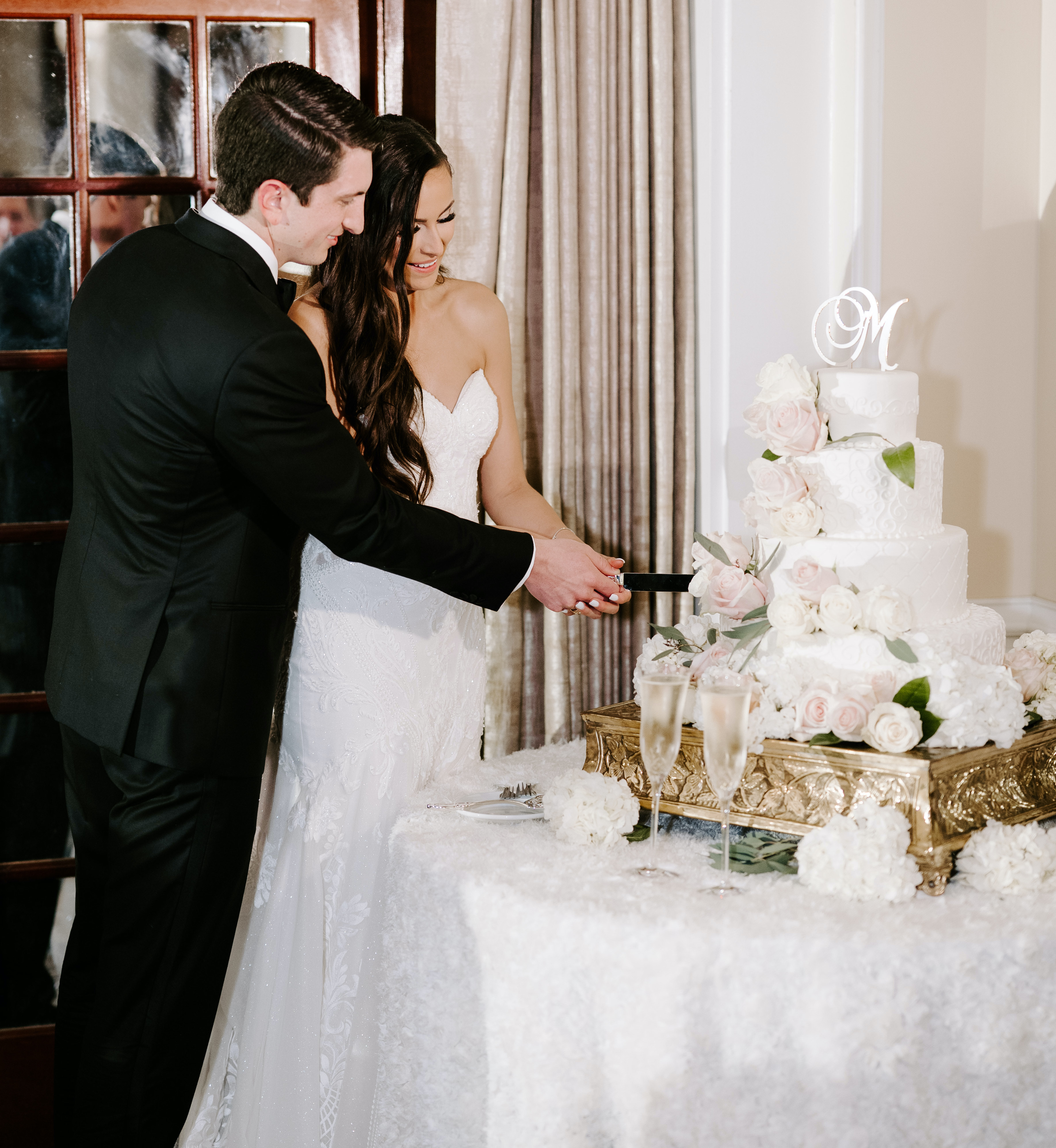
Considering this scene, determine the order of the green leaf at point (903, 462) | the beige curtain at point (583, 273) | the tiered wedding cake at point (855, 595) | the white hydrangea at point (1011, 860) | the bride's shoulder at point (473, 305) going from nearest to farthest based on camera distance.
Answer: the white hydrangea at point (1011, 860) < the tiered wedding cake at point (855, 595) < the green leaf at point (903, 462) < the bride's shoulder at point (473, 305) < the beige curtain at point (583, 273)

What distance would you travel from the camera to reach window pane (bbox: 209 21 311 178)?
2.68 metres

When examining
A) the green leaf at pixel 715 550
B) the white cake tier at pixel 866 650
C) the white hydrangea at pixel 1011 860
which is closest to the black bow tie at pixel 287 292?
the green leaf at pixel 715 550

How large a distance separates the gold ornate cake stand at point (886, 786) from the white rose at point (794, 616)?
166mm

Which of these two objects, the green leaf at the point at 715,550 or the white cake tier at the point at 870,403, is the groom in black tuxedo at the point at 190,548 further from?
the white cake tier at the point at 870,403

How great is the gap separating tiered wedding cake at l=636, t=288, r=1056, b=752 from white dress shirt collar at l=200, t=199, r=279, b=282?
0.83 m

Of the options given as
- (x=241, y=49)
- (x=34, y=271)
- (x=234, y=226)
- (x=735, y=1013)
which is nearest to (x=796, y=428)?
→ (x=735, y=1013)

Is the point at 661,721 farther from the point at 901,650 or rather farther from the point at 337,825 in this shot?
the point at 337,825

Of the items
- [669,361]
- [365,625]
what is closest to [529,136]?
[669,361]

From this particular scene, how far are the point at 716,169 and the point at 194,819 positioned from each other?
1986mm

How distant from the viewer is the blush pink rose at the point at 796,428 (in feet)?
5.57

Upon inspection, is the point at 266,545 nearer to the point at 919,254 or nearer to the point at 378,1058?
the point at 378,1058

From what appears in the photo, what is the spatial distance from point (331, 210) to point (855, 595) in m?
1.04

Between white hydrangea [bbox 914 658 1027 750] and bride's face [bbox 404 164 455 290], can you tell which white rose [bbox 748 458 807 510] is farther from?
bride's face [bbox 404 164 455 290]

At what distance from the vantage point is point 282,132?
5.82 feet
